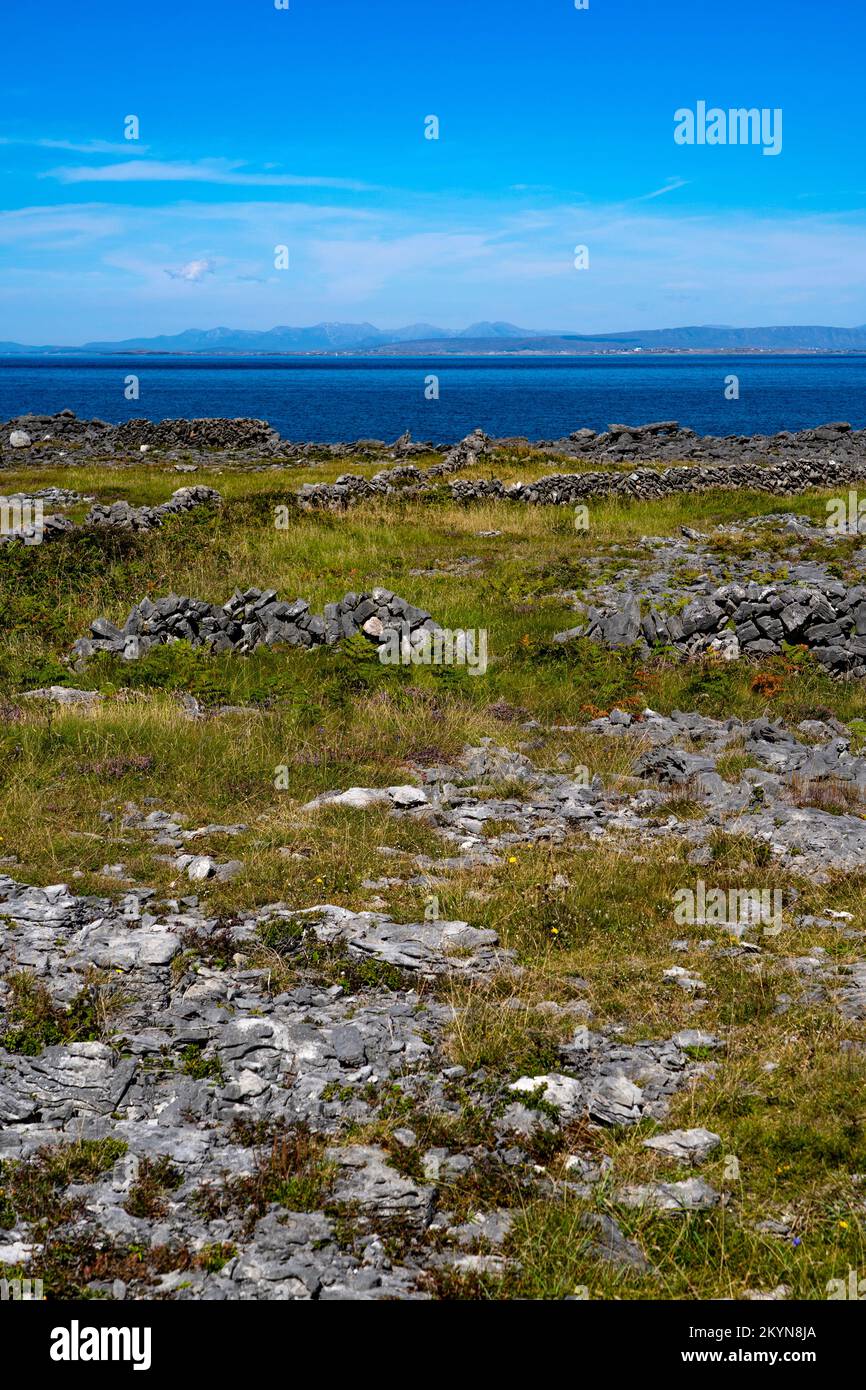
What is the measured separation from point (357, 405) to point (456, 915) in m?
137

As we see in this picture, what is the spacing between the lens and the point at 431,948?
8.84 metres

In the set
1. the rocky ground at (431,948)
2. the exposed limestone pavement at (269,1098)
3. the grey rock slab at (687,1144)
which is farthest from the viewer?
the grey rock slab at (687,1144)

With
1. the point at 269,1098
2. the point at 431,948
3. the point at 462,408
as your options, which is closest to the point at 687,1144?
the point at 269,1098

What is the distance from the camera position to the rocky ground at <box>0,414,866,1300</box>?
5.59 meters

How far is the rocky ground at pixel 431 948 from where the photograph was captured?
18.4 ft

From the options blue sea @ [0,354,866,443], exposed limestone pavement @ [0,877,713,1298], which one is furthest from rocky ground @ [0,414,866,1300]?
blue sea @ [0,354,866,443]

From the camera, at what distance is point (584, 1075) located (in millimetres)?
7070

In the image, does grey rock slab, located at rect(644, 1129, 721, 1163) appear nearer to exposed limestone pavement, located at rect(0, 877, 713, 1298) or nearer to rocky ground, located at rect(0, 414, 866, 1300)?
rocky ground, located at rect(0, 414, 866, 1300)

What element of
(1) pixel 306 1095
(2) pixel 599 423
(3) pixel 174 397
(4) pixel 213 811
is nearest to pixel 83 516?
(4) pixel 213 811

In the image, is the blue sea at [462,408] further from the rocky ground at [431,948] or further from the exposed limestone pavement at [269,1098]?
the exposed limestone pavement at [269,1098]

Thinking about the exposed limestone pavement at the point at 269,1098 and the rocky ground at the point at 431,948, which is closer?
the exposed limestone pavement at the point at 269,1098

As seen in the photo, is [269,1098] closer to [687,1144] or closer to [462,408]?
[687,1144]

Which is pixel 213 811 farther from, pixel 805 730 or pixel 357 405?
pixel 357 405

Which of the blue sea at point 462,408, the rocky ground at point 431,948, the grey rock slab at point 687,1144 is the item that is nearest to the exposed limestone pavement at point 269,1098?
the rocky ground at point 431,948
